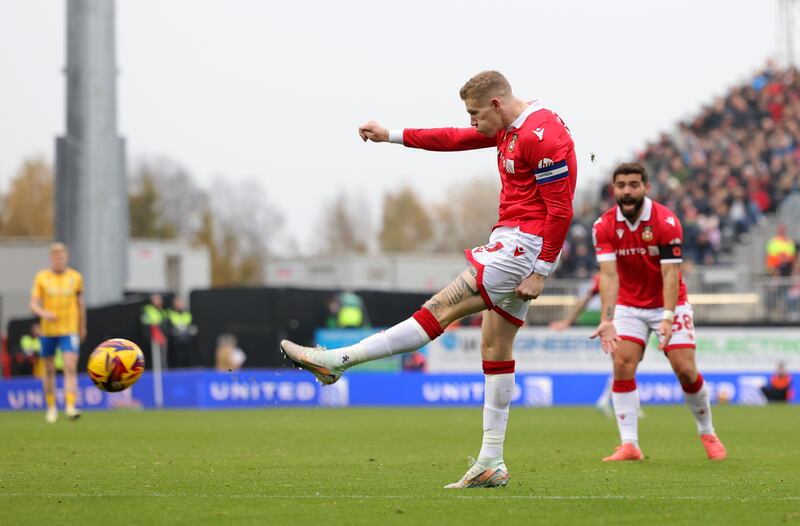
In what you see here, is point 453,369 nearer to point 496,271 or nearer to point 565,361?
point 565,361

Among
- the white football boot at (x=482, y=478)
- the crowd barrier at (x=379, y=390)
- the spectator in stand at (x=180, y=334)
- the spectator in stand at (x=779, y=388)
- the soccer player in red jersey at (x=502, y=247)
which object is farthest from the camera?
the spectator in stand at (x=180, y=334)

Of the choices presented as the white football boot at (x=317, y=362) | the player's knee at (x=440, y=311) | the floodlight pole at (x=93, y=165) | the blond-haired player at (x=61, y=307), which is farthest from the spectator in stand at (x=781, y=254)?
the white football boot at (x=317, y=362)

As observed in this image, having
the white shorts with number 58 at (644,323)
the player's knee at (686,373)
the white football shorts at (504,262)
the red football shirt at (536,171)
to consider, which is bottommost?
the player's knee at (686,373)

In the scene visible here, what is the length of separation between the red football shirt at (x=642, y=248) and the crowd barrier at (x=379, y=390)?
14435mm

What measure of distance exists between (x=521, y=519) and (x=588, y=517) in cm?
37

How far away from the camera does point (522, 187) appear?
814cm

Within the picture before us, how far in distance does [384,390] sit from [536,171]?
19121 mm

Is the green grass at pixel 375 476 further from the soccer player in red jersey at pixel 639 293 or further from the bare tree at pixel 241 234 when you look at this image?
the bare tree at pixel 241 234

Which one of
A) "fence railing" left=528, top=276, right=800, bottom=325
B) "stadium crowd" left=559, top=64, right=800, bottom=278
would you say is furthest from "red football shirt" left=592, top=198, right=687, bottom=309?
"stadium crowd" left=559, top=64, right=800, bottom=278

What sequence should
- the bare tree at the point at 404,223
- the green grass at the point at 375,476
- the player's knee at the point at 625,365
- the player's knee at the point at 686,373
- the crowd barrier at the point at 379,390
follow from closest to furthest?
the green grass at the point at 375,476, the player's knee at the point at 686,373, the player's knee at the point at 625,365, the crowd barrier at the point at 379,390, the bare tree at the point at 404,223

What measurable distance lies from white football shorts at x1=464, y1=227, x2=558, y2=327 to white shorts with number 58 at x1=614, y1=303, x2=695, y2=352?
139 inches

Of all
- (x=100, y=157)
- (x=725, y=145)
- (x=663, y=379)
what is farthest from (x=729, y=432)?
(x=725, y=145)

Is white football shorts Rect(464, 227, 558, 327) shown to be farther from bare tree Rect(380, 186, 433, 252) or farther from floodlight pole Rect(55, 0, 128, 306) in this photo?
bare tree Rect(380, 186, 433, 252)

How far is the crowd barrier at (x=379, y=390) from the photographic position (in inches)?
1000
